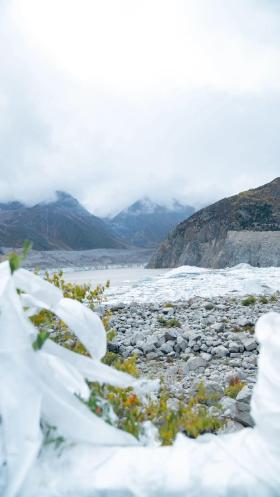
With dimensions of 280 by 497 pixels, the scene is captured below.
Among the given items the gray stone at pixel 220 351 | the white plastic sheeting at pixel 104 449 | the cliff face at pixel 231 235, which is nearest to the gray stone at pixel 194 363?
the gray stone at pixel 220 351

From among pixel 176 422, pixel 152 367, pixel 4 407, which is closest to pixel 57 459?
pixel 4 407

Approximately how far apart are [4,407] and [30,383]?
0.17 meters

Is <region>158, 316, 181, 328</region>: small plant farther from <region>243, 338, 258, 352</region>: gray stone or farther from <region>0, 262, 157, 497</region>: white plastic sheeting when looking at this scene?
<region>0, 262, 157, 497</region>: white plastic sheeting

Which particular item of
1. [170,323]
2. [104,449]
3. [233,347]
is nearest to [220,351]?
[233,347]

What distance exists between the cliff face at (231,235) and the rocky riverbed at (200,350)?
55598mm

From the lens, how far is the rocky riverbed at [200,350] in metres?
5.05

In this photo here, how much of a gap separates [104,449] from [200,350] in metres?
5.46

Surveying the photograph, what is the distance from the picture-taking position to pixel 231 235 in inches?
3172

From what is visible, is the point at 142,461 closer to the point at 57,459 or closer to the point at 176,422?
Result: the point at 57,459

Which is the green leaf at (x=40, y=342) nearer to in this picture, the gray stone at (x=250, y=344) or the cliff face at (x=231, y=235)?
the gray stone at (x=250, y=344)

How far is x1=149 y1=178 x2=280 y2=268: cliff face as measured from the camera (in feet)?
232

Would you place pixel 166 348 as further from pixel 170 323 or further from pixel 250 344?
pixel 170 323

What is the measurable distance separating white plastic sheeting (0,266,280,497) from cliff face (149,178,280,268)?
64165 mm

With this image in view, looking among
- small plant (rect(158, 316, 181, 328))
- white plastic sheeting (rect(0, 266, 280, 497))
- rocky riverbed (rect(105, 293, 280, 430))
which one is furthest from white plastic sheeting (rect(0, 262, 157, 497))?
small plant (rect(158, 316, 181, 328))
